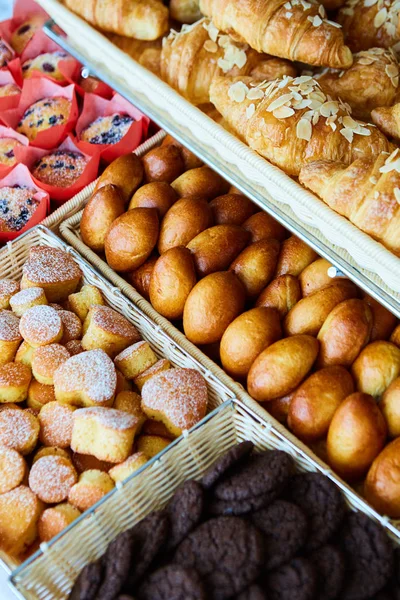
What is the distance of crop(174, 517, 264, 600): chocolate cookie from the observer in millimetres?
1104

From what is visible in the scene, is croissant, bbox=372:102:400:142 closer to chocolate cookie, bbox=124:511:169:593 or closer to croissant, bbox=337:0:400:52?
croissant, bbox=337:0:400:52

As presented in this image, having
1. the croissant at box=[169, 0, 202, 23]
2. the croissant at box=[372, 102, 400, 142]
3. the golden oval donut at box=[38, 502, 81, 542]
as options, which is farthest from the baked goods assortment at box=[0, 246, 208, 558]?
the croissant at box=[169, 0, 202, 23]

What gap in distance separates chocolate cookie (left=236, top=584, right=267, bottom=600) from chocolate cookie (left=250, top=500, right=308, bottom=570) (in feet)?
0.18

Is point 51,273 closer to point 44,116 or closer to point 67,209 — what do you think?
point 67,209

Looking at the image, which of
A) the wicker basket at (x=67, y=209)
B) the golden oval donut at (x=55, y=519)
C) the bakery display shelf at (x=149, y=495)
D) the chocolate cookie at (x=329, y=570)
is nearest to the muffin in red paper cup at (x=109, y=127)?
the wicker basket at (x=67, y=209)

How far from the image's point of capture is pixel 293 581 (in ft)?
3.63

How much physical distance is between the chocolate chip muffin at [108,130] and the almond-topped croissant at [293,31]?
2.44 feet

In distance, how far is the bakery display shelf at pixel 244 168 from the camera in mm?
1404

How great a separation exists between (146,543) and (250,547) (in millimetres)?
194

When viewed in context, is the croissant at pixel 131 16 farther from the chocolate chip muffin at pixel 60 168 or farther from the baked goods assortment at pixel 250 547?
the baked goods assortment at pixel 250 547

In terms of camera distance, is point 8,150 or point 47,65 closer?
point 8,150

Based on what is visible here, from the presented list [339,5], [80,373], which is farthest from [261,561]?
[339,5]

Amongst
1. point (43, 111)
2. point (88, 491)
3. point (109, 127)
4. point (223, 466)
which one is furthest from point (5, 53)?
point (223, 466)

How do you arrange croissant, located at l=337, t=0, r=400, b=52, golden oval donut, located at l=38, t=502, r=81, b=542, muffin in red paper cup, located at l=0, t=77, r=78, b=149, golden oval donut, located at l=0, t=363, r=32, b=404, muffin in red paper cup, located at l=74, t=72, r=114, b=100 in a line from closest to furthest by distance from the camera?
1. golden oval donut, located at l=38, t=502, r=81, b=542
2. golden oval donut, located at l=0, t=363, r=32, b=404
3. croissant, located at l=337, t=0, r=400, b=52
4. muffin in red paper cup, located at l=0, t=77, r=78, b=149
5. muffin in red paper cup, located at l=74, t=72, r=114, b=100
